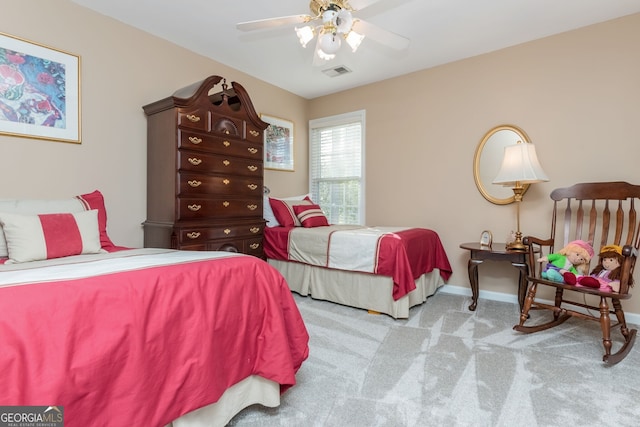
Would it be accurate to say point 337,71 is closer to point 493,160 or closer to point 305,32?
point 305,32

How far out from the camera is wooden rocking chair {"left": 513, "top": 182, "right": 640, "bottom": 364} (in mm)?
2016

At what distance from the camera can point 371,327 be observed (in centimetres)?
260

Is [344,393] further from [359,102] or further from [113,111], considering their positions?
[359,102]

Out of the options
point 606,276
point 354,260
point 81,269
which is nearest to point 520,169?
point 606,276

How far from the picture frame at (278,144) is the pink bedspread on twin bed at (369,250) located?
1072 mm

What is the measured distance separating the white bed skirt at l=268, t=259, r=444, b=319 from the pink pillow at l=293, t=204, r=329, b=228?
49 centimetres

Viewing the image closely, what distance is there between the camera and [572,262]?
7.80 ft

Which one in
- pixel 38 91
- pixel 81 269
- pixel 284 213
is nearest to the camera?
pixel 81 269

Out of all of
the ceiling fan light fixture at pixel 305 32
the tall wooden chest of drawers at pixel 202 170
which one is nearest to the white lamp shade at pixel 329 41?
the ceiling fan light fixture at pixel 305 32

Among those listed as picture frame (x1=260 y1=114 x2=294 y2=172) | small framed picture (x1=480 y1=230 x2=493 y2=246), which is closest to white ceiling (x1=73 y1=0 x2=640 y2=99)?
picture frame (x1=260 y1=114 x2=294 y2=172)

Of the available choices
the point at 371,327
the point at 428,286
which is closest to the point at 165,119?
the point at 371,327

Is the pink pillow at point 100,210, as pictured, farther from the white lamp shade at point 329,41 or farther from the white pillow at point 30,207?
the white lamp shade at point 329,41

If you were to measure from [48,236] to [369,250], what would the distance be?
2237mm

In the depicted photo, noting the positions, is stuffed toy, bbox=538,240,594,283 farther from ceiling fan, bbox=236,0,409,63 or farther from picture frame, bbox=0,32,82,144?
picture frame, bbox=0,32,82,144
